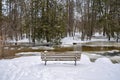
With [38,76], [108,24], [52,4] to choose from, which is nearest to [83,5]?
[108,24]

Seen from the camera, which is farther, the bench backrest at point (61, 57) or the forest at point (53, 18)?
A: the forest at point (53, 18)

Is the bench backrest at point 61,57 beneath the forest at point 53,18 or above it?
beneath

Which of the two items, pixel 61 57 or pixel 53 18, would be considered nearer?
pixel 61 57

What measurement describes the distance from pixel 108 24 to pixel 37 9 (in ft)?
46.6

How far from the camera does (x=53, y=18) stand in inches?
1393

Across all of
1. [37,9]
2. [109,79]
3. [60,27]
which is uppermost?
[37,9]

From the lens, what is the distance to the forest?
1364 inches

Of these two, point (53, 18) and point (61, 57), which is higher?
point (53, 18)

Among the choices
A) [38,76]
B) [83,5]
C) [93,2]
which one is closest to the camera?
[38,76]

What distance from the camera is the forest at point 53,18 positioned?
34.6 metres

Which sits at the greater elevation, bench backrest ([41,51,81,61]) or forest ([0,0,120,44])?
forest ([0,0,120,44])

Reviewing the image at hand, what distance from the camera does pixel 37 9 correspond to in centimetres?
3719

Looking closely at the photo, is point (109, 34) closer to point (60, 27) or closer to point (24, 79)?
point (60, 27)

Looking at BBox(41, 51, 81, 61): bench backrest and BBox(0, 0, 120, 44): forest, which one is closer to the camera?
BBox(41, 51, 81, 61): bench backrest
